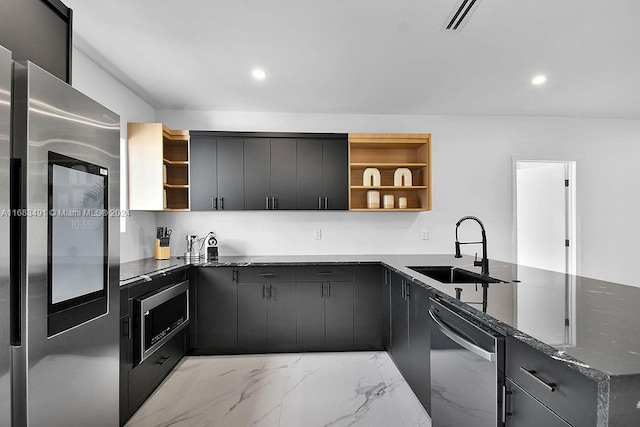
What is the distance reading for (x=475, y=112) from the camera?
4.19 meters

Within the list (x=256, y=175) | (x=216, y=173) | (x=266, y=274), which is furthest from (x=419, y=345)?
(x=216, y=173)

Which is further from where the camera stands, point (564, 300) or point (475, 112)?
point (475, 112)

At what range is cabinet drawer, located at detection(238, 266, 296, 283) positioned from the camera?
3414mm

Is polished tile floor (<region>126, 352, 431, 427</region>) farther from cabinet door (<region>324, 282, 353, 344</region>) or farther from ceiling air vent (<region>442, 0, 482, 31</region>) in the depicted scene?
ceiling air vent (<region>442, 0, 482, 31</region>)

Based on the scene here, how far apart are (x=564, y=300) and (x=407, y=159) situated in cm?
283

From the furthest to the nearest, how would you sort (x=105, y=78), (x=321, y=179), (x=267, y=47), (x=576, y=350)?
1. (x=321, y=179)
2. (x=105, y=78)
3. (x=267, y=47)
4. (x=576, y=350)

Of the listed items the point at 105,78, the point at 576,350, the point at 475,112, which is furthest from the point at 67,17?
the point at 475,112

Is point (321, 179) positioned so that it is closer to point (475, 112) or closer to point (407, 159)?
point (407, 159)

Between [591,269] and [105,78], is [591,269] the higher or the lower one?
the lower one

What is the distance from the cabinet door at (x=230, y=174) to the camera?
3766 mm

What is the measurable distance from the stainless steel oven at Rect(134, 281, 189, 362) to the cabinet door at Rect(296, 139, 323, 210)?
4.62 feet

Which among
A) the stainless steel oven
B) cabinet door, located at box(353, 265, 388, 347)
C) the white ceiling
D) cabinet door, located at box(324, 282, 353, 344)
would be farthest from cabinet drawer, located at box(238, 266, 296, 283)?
the white ceiling

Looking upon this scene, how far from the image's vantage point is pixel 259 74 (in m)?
3.07

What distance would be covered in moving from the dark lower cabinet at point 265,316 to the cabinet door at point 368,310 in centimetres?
59
